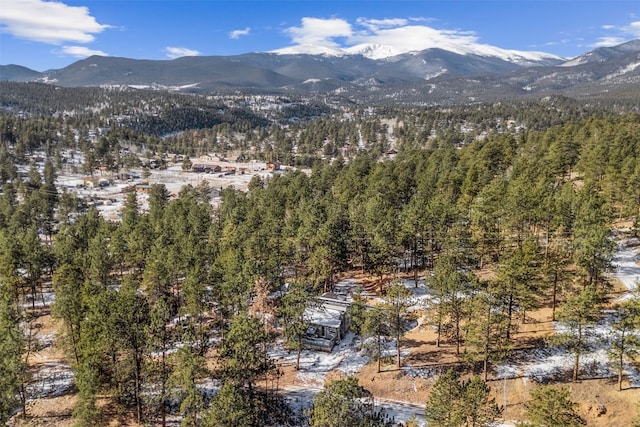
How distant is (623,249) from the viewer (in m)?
52.2

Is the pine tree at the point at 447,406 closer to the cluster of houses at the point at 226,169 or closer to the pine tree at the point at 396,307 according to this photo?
the pine tree at the point at 396,307

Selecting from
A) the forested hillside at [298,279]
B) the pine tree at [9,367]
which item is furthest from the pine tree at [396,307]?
the pine tree at [9,367]

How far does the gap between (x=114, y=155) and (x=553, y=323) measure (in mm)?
187358

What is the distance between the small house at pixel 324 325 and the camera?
138ft

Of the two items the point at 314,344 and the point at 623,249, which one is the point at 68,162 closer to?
the point at 314,344

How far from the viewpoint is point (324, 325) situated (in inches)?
1666

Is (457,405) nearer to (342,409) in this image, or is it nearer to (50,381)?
(342,409)

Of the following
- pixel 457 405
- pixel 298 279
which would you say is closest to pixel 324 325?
pixel 298 279

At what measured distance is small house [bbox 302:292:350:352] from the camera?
42125 mm

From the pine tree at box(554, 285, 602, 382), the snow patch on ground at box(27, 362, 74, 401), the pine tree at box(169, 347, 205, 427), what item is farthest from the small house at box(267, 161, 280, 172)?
the pine tree at box(554, 285, 602, 382)

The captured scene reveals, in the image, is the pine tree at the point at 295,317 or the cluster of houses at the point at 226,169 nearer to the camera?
the pine tree at the point at 295,317

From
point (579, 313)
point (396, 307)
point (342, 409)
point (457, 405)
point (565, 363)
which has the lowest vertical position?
point (565, 363)

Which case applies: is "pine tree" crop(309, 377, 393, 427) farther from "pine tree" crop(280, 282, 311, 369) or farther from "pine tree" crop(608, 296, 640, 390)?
"pine tree" crop(608, 296, 640, 390)

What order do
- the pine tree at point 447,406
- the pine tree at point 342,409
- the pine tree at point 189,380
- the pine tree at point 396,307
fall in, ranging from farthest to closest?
the pine tree at point 396,307, the pine tree at point 189,380, the pine tree at point 447,406, the pine tree at point 342,409
